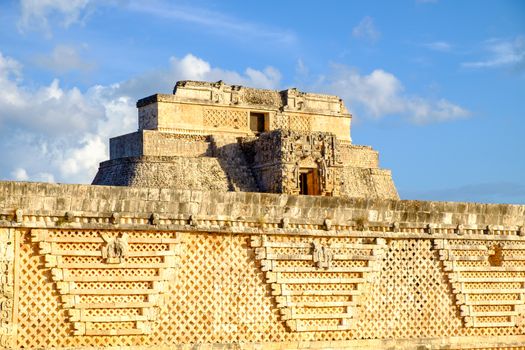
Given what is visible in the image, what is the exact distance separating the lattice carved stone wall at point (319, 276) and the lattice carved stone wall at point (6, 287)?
3.49 metres

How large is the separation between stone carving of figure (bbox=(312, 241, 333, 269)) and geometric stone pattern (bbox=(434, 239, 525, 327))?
209 cm

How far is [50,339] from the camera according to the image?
12.6 metres

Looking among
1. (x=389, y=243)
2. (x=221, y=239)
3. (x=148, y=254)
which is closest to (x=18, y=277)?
(x=148, y=254)

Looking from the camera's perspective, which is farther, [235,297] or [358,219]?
[358,219]

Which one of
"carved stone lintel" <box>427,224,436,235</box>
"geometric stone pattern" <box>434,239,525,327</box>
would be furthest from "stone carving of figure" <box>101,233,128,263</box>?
"geometric stone pattern" <box>434,239,525,327</box>

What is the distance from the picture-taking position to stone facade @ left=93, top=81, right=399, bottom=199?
100 feet

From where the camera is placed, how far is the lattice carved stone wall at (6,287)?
40.1ft

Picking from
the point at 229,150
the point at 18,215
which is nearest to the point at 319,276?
the point at 18,215

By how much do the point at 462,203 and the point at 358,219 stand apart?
2.11 m

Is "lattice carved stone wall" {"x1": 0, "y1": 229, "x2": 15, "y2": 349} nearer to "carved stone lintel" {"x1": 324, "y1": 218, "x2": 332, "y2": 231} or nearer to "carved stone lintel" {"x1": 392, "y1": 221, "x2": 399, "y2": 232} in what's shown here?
"carved stone lintel" {"x1": 324, "y1": 218, "x2": 332, "y2": 231}

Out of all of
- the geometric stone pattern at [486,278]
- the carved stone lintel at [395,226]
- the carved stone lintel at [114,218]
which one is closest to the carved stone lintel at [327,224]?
the carved stone lintel at [395,226]

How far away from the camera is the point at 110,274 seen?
12992 millimetres

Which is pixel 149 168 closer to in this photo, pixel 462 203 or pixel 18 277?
pixel 462 203

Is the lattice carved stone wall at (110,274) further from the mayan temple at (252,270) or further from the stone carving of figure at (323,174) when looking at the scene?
the stone carving of figure at (323,174)
